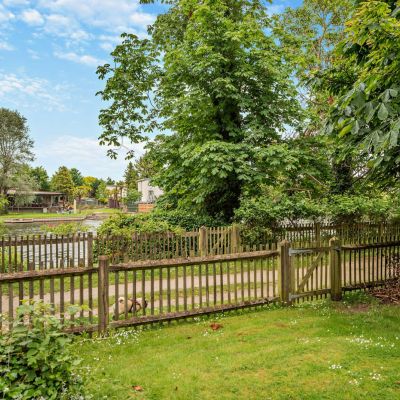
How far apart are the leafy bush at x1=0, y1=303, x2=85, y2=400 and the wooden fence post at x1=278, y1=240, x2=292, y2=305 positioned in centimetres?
460

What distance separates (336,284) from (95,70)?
1439 centimetres

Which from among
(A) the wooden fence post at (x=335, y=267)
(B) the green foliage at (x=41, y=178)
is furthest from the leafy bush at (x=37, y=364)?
(B) the green foliage at (x=41, y=178)

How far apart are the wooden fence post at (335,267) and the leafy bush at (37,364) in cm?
560

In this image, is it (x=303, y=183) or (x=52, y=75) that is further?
(x=303, y=183)

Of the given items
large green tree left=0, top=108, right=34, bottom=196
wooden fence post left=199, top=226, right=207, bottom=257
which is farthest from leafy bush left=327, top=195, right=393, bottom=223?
large green tree left=0, top=108, right=34, bottom=196

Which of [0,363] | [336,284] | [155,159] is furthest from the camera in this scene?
[155,159]

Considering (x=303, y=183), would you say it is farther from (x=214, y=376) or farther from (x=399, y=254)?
(x=214, y=376)

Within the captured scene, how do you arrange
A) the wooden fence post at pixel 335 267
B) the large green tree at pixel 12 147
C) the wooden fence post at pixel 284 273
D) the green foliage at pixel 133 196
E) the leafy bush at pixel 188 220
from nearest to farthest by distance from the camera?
1. the wooden fence post at pixel 284 273
2. the wooden fence post at pixel 335 267
3. the leafy bush at pixel 188 220
4. the large green tree at pixel 12 147
5. the green foliage at pixel 133 196

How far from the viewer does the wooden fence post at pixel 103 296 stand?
16.6 feet

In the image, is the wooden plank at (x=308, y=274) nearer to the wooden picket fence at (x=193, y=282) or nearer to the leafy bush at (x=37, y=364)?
the wooden picket fence at (x=193, y=282)

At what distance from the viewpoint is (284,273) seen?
657 cm

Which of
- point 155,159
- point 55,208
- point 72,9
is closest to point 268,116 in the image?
point 155,159

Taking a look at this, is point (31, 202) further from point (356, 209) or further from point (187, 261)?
point (187, 261)

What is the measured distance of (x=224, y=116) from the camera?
48.2ft
